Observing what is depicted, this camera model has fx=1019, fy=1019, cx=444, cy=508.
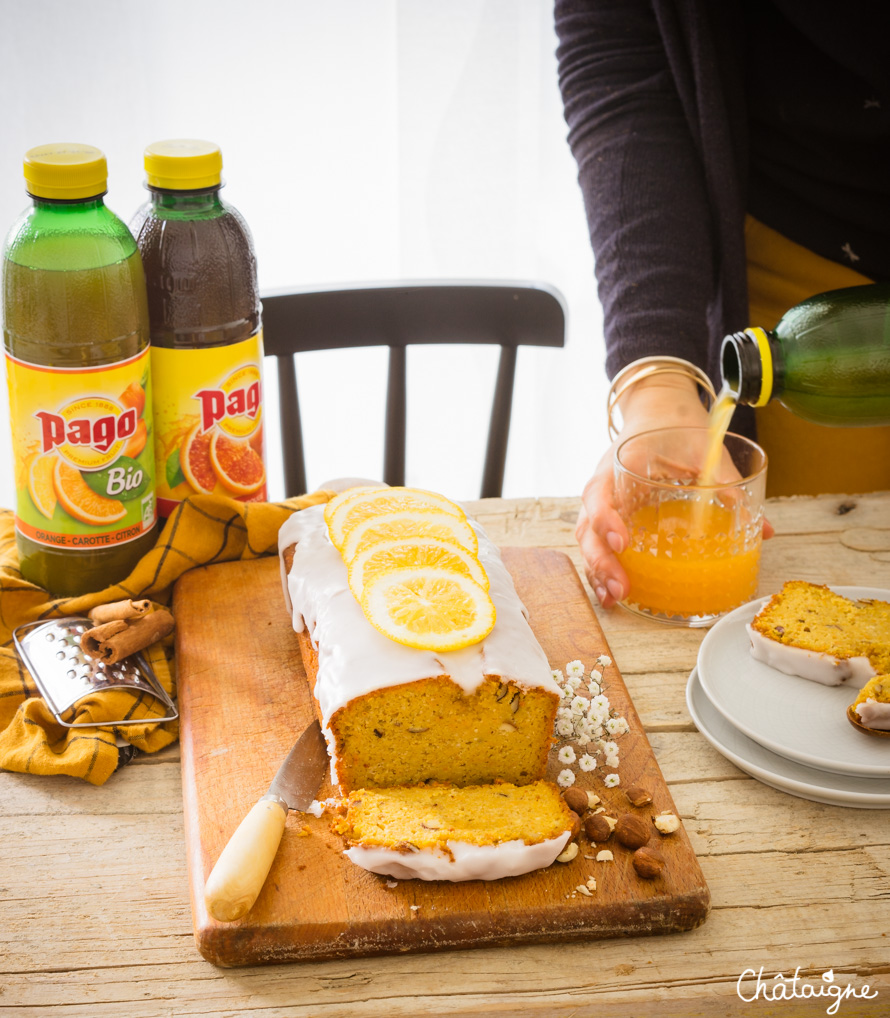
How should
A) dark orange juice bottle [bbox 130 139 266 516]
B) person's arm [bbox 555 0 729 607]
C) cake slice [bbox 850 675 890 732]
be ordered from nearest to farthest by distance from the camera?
cake slice [bbox 850 675 890 732]
dark orange juice bottle [bbox 130 139 266 516]
person's arm [bbox 555 0 729 607]

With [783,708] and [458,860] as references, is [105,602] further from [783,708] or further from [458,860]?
[783,708]

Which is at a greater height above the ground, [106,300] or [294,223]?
Answer: [106,300]

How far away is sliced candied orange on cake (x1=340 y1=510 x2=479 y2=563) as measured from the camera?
1307 millimetres

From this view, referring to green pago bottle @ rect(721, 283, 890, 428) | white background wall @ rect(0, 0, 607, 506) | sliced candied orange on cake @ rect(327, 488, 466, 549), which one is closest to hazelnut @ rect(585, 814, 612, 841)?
sliced candied orange on cake @ rect(327, 488, 466, 549)

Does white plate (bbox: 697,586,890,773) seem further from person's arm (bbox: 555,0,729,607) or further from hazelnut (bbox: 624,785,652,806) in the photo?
Answer: person's arm (bbox: 555,0,729,607)

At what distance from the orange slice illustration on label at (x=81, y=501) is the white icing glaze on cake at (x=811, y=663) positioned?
882 millimetres

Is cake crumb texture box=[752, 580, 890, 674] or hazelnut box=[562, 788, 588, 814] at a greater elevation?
cake crumb texture box=[752, 580, 890, 674]

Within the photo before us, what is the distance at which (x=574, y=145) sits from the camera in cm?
211

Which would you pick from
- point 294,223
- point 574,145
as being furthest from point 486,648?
point 294,223

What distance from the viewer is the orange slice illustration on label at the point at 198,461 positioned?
1492 mm

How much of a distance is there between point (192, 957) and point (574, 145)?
1.71 m

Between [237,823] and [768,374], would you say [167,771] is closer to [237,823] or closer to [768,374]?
[237,823]

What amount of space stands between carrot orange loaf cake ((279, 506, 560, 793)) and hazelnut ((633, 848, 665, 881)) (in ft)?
0.55

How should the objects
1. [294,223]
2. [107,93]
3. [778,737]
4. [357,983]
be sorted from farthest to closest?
[294,223] → [107,93] → [778,737] → [357,983]
